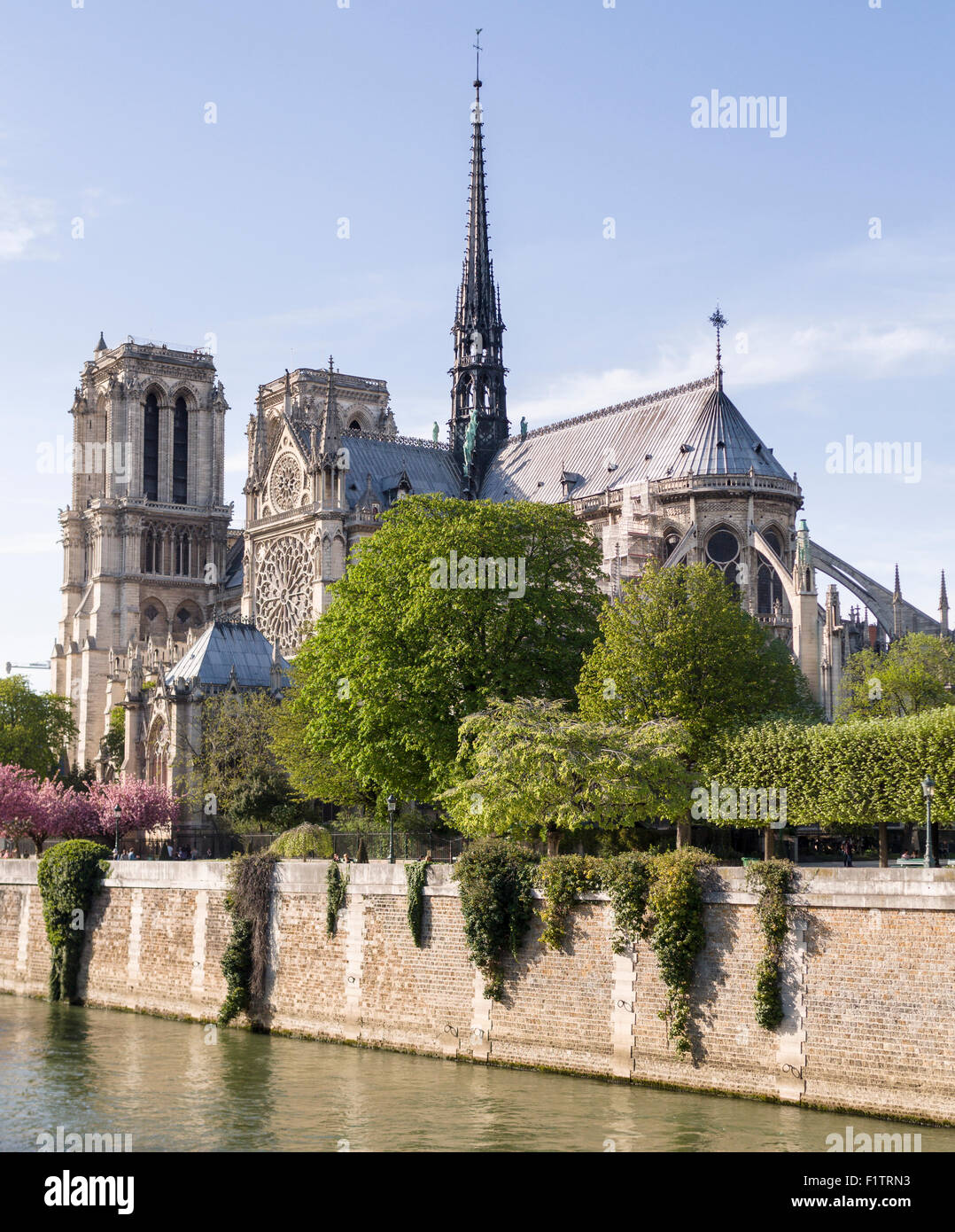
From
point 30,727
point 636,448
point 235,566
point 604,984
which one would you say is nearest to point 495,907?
point 604,984

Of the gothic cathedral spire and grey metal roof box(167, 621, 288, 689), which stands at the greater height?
the gothic cathedral spire

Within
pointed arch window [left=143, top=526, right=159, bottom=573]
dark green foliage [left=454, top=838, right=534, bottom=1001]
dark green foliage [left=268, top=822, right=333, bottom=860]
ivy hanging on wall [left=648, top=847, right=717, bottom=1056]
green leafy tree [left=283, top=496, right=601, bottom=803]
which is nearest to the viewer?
ivy hanging on wall [left=648, top=847, right=717, bottom=1056]

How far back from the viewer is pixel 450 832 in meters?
47.5

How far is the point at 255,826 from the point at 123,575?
51.0 metres

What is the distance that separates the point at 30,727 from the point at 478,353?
29.7m

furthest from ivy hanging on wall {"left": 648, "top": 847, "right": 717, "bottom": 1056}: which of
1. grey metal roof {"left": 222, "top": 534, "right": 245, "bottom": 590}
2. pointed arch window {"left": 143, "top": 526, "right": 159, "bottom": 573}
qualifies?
pointed arch window {"left": 143, "top": 526, "right": 159, "bottom": 573}

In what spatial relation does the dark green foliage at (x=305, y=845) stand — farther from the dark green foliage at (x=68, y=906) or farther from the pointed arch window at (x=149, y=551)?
the pointed arch window at (x=149, y=551)

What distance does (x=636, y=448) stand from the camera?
70.6 m

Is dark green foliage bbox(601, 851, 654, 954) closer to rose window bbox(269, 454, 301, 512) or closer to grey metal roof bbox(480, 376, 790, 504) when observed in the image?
grey metal roof bbox(480, 376, 790, 504)

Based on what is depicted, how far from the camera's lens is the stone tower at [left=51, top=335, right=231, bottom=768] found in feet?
330

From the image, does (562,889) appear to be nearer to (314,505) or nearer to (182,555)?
(314,505)

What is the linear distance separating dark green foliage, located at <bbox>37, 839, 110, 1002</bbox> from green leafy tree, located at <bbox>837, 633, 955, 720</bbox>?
24.1 m
